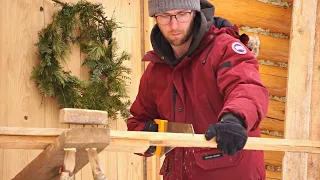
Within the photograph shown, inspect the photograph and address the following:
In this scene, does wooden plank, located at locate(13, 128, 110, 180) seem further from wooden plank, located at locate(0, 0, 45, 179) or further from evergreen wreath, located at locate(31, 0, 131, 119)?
evergreen wreath, located at locate(31, 0, 131, 119)

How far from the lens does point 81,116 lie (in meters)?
2.33

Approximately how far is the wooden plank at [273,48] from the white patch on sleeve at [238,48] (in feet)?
9.27

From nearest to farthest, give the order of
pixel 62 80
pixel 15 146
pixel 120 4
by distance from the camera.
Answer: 1. pixel 15 146
2. pixel 62 80
3. pixel 120 4

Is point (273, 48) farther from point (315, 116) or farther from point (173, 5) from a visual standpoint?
point (173, 5)

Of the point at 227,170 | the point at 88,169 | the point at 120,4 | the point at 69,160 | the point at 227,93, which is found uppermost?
the point at 120,4

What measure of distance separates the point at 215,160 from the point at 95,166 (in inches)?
38.5

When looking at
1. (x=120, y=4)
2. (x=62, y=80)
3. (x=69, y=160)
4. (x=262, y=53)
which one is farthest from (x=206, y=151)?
(x=262, y=53)

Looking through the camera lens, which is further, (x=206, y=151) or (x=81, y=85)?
(x=81, y=85)

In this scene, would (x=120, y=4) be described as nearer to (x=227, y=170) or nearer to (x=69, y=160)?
(x=227, y=170)

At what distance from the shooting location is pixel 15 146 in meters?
2.32

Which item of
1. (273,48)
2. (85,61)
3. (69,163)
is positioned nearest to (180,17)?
(69,163)

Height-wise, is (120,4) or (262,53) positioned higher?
(120,4)

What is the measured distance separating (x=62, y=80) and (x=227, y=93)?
1.45 m

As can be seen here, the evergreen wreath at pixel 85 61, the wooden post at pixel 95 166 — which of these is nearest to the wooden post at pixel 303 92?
the evergreen wreath at pixel 85 61
